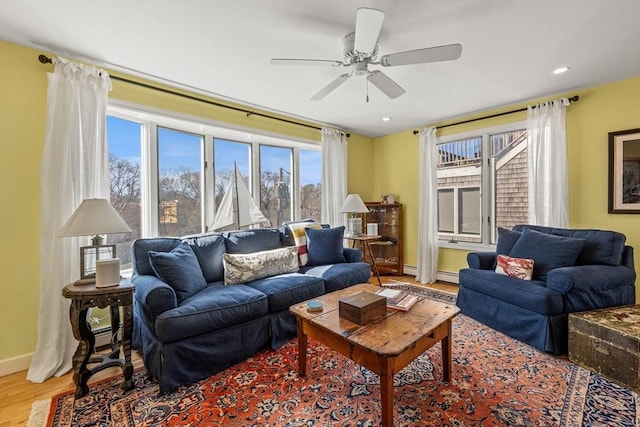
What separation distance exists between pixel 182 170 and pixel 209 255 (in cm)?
111

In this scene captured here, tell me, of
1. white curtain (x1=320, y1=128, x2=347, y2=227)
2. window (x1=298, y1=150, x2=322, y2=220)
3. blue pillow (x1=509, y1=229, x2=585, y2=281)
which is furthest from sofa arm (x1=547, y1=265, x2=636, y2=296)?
window (x1=298, y1=150, x2=322, y2=220)

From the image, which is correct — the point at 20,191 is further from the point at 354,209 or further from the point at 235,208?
the point at 354,209

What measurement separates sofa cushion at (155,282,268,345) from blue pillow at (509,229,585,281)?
8.16ft

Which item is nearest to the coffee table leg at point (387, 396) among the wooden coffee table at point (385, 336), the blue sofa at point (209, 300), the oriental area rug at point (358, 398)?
the wooden coffee table at point (385, 336)

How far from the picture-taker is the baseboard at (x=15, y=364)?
2.06 meters

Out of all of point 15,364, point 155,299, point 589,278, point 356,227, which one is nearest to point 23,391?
point 15,364

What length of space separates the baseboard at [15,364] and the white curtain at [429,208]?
4.34 meters

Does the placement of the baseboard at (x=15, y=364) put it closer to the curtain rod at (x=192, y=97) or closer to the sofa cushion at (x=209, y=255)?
the sofa cushion at (x=209, y=255)

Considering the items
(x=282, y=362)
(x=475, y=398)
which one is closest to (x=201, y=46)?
(x=282, y=362)

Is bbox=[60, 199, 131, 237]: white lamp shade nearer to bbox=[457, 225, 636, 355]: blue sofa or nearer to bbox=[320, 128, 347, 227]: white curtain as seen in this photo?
bbox=[320, 128, 347, 227]: white curtain

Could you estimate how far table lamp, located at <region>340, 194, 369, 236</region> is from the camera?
4090 mm

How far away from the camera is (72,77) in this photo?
2.23 meters

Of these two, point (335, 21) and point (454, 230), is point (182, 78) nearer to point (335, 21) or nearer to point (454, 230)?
point (335, 21)

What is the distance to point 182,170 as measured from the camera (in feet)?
10.3
